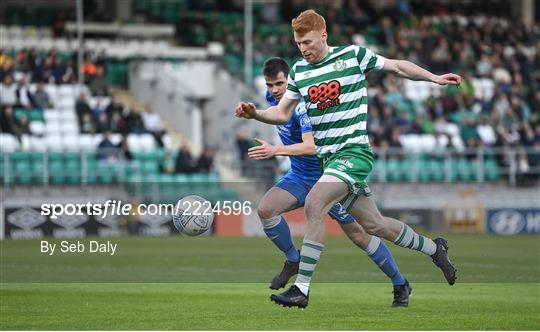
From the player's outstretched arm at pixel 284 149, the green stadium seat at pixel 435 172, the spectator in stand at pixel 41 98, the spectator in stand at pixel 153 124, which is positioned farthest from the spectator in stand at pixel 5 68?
the player's outstretched arm at pixel 284 149

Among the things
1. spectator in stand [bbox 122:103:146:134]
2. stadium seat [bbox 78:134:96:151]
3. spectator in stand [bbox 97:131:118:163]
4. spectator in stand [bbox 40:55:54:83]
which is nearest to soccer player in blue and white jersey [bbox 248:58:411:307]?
spectator in stand [bbox 97:131:118:163]

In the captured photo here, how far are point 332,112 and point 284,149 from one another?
61 cm

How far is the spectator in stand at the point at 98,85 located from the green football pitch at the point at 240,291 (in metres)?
9.44

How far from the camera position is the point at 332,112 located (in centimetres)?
1143

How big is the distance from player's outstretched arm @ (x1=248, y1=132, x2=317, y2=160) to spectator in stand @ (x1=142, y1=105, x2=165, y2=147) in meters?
20.2

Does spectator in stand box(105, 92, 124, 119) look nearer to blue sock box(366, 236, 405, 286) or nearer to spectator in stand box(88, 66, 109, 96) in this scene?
spectator in stand box(88, 66, 109, 96)

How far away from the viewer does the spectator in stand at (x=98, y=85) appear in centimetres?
3281

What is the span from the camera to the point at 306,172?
13.4 m

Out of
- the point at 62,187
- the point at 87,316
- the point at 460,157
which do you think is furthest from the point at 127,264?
the point at 460,157

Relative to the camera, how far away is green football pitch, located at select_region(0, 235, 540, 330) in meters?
11.1

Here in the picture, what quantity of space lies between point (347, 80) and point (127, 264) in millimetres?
8879

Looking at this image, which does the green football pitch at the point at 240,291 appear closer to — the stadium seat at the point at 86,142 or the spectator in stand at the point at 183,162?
the stadium seat at the point at 86,142

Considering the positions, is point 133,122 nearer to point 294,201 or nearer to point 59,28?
point 59,28

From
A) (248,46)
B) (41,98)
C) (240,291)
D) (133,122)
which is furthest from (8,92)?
(240,291)
